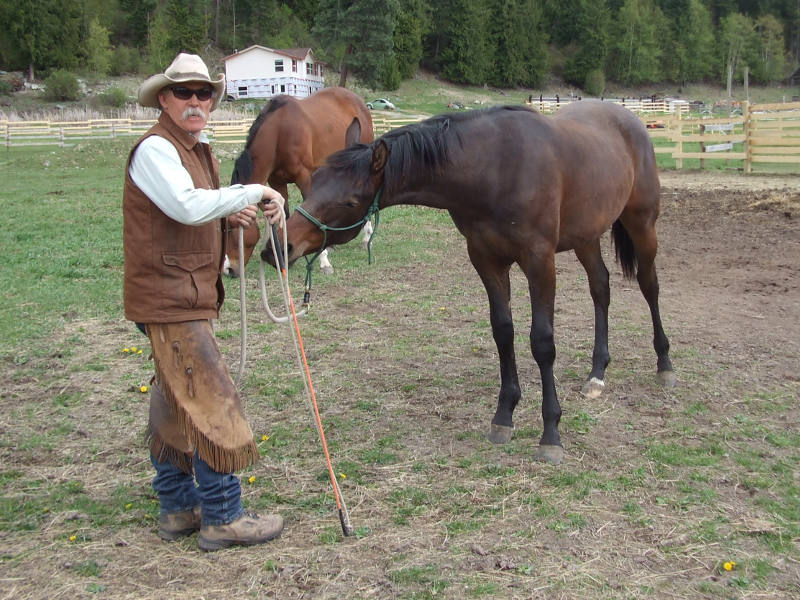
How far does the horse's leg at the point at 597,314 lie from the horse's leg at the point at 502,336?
34.2 inches

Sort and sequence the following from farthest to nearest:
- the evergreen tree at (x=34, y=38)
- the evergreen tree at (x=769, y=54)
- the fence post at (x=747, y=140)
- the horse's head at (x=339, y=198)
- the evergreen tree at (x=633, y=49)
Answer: the evergreen tree at (x=769, y=54)
the evergreen tree at (x=633, y=49)
the evergreen tree at (x=34, y=38)
the fence post at (x=747, y=140)
the horse's head at (x=339, y=198)

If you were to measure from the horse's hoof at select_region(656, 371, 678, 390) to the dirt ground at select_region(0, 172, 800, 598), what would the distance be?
0.08 metres

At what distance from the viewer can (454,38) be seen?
7212cm

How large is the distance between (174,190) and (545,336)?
2.37 metres

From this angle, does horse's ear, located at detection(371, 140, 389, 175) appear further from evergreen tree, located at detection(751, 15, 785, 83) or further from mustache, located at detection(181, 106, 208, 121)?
evergreen tree, located at detection(751, 15, 785, 83)

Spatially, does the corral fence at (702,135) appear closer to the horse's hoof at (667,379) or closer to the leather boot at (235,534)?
the horse's hoof at (667,379)

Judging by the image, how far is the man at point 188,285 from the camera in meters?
2.80

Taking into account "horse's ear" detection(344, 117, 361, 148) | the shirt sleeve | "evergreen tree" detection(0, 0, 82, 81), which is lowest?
the shirt sleeve

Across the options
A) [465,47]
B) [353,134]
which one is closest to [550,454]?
[353,134]

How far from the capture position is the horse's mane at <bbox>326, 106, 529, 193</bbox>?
12.2 ft

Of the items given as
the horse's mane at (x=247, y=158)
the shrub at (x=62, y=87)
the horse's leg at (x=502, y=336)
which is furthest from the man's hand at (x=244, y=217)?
the shrub at (x=62, y=87)

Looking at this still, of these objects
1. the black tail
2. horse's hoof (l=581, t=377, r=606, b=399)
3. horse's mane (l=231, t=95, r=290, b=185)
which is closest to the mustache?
horse's hoof (l=581, t=377, r=606, b=399)

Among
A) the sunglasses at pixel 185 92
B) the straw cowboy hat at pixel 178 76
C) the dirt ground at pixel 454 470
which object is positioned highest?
the straw cowboy hat at pixel 178 76

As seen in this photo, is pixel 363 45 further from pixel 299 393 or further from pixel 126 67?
pixel 299 393
